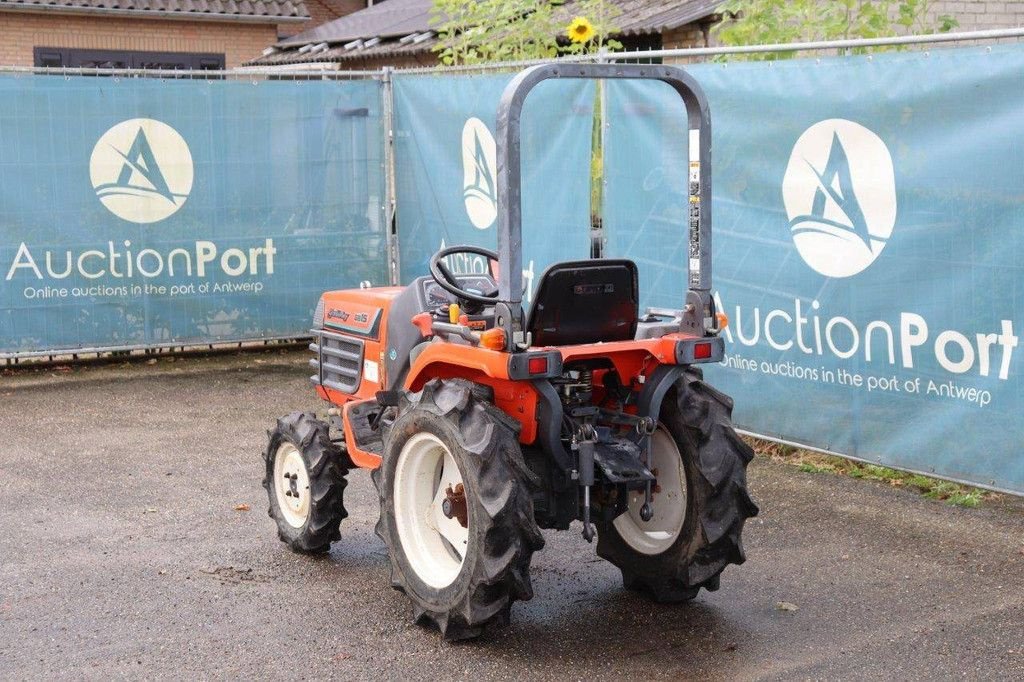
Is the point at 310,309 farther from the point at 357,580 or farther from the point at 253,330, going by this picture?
the point at 357,580

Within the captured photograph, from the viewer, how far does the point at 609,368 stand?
551cm

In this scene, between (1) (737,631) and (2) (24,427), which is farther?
(2) (24,427)

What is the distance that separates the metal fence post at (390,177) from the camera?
12547 mm

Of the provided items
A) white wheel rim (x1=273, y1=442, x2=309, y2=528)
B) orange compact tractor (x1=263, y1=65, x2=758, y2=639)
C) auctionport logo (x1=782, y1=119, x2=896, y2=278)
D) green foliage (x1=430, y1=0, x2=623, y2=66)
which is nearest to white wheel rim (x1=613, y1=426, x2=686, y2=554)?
orange compact tractor (x1=263, y1=65, x2=758, y2=639)

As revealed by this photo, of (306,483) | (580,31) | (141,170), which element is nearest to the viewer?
(306,483)

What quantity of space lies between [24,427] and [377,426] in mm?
4105

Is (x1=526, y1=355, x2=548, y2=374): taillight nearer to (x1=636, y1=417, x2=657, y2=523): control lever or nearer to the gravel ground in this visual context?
(x1=636, y1=417, x2=657, y2=523): control lever

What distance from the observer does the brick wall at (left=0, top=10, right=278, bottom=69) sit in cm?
2030

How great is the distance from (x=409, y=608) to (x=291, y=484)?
1116 millimetres

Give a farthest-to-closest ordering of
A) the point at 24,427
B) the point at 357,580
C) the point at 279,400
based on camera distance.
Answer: the point at 279,400, the point at 24,427, the point at 357,580

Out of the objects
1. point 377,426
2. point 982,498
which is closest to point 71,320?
point 377,426

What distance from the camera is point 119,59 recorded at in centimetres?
2084

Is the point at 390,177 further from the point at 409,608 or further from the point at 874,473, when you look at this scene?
the point at 409,608

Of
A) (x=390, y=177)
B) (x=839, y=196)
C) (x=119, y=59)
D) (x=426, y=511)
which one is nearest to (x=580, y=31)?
(x=390, y=177)
